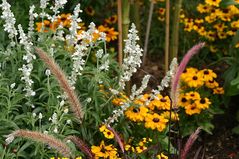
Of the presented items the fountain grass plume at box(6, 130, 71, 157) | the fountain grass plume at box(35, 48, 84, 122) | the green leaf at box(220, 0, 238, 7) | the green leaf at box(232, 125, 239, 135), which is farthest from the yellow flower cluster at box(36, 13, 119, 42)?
the fountain grass plume at box(6, 130, 71, 157)

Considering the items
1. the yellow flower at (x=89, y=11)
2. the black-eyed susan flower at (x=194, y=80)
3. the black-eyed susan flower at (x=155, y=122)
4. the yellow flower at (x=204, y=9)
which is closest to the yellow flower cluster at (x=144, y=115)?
the black-eyed susan flower at (x=155, y=122)

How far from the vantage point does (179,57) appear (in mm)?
5121

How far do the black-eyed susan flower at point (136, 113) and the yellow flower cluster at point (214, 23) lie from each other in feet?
5.00

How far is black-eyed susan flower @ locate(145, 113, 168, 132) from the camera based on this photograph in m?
3.48

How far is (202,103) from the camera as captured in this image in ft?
13.1

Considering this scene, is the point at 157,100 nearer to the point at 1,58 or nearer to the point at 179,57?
the point at 1,58

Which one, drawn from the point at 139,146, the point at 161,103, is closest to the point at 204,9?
the point at 161,103

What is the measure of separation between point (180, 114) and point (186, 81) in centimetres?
24

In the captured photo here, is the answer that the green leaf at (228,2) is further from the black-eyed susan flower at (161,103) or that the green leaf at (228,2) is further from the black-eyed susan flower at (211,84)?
the black-eyed susan flower at (161,103)

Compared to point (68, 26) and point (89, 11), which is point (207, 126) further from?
point (89, 11)

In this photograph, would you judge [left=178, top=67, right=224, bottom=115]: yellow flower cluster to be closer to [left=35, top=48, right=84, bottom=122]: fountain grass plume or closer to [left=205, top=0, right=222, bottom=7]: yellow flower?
[left=205, top=0, right=222, bottom=7]: yellow flower

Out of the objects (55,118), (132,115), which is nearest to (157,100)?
(132,115)

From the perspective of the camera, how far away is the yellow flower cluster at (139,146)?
3.27m

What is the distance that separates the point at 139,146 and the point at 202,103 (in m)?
0.83
